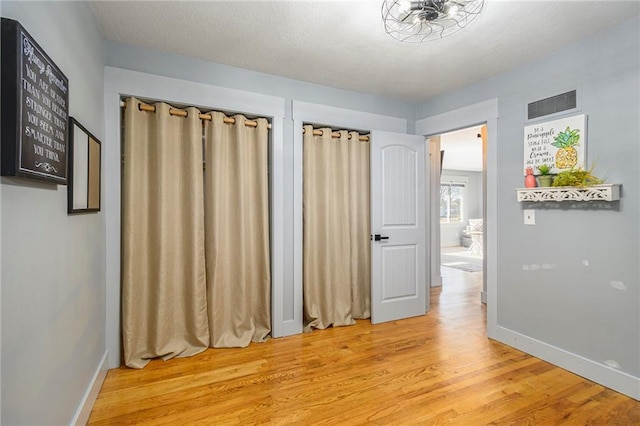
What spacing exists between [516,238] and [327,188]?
176 centimetres

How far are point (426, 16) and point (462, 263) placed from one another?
6055 mm

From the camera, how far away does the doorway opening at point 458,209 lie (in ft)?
16.6

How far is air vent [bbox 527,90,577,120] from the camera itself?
2383mm

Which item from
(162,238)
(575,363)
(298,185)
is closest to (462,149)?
(298,185)

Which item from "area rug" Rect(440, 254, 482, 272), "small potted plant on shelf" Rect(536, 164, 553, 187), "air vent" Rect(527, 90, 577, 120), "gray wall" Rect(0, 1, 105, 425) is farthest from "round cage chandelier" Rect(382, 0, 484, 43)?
"area rug" Rect(440, 254, 482, 272)

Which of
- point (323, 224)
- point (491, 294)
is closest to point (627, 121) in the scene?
point (491, 294)

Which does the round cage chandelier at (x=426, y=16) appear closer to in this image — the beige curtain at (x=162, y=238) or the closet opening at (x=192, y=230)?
the closet opening at (x=192, y=230)

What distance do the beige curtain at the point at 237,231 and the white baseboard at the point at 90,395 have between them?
78 cm

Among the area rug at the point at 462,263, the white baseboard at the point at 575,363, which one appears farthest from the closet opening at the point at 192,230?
the area rug at the point at 462,263

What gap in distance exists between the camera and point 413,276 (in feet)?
11.7

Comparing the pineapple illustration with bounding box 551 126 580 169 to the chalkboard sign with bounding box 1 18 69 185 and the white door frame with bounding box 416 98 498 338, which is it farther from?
the chalkboard sign with bounding box 1 18 69 185

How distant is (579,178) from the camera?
7.36 ft

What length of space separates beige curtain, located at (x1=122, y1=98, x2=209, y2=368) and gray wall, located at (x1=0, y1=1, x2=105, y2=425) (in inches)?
12.9

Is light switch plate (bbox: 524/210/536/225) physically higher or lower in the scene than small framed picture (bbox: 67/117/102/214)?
lower
